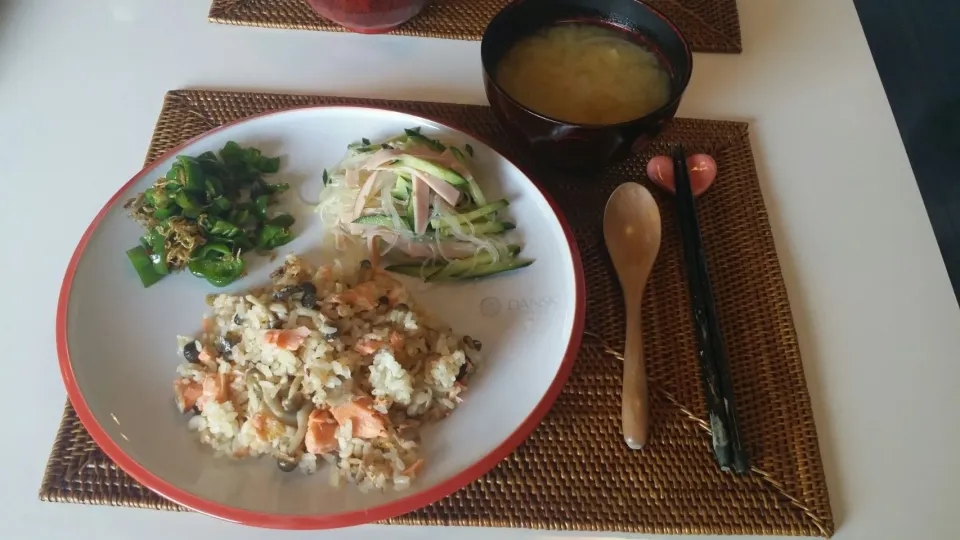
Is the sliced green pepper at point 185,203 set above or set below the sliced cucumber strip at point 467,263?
above

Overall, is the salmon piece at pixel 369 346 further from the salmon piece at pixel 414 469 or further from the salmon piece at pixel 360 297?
the salmon piece at pixel 414 469

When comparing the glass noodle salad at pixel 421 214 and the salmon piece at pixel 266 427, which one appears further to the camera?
the glass noodle salad at pixel 421 214

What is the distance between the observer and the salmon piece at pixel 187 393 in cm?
97

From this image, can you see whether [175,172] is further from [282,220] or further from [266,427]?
[266,427]

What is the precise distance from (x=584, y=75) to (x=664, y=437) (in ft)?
2.28

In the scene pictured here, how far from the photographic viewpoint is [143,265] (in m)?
1.08

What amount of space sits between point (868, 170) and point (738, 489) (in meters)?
0.79

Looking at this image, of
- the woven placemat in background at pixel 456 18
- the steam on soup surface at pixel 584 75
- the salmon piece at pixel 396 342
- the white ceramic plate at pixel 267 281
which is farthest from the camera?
the woven placemat in background at pixel 456 18

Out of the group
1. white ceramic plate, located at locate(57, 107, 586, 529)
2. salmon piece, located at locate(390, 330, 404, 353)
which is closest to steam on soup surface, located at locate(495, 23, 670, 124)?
white ceramic plate, located at locate(57, 107, 586, 529)

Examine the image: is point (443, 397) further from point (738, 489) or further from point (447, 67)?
point (447, 67)

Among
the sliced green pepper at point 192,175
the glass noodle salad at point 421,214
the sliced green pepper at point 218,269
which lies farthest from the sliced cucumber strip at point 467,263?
the sliced green pepper at point 192,175

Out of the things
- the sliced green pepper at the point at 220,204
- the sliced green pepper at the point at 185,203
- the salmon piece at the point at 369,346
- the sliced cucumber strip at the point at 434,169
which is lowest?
the salmon piece at the point at 369,346

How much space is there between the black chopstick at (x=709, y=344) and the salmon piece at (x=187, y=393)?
2.60ft

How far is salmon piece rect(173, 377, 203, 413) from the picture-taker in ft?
3.18
